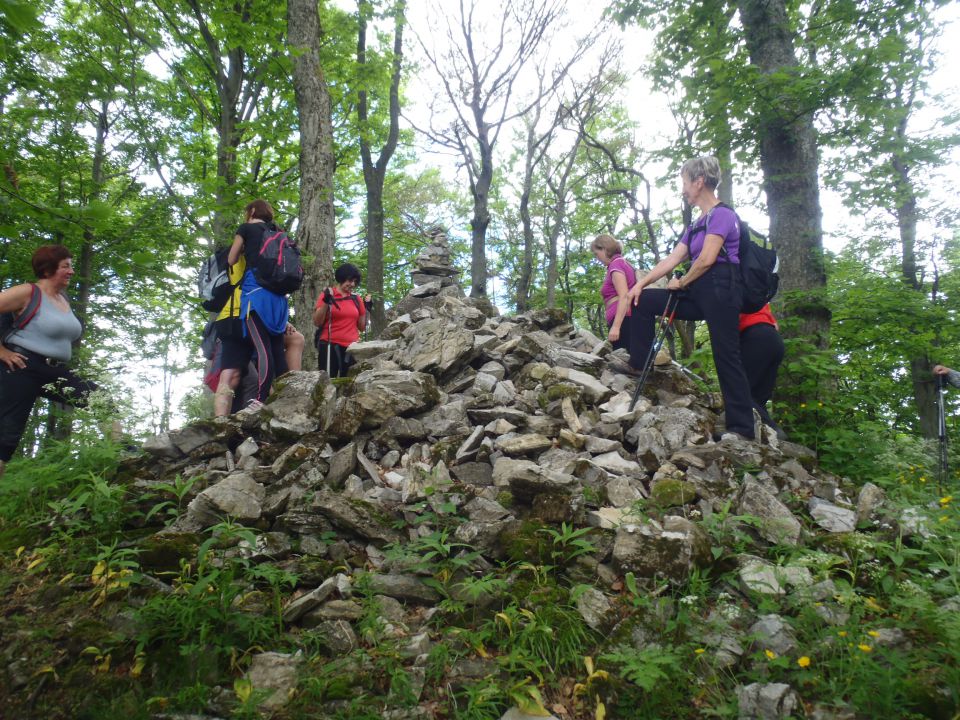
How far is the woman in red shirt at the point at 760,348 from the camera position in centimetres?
497

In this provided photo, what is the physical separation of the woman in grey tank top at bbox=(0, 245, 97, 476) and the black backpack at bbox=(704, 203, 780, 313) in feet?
19.4

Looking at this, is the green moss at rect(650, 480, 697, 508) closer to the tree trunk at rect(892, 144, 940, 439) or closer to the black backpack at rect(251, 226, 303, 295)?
the black backpack at rect(251, 226, 303, 295)

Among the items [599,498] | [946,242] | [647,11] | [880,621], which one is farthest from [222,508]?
[946,242]

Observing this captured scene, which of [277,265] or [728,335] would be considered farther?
[277,265]

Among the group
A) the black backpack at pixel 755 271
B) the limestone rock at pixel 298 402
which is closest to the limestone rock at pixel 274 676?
the limestone rock at pixel 298 402

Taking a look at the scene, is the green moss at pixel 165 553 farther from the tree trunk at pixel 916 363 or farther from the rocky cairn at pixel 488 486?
the tree trunk at pixel 916 363

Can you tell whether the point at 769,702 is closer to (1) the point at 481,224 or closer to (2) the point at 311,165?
(2) the point at 311,165

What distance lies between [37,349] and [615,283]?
570cm

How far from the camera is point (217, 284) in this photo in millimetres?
5309

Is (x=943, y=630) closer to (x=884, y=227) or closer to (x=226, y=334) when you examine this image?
(x=226, y=334)

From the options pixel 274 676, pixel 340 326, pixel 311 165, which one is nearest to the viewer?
pixel 274 676

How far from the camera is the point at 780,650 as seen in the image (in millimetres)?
2795

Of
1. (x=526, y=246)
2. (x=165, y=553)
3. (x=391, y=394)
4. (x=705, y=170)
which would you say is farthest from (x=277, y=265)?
(x=526, y=246)

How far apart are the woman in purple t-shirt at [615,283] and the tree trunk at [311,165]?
339 centimetres
